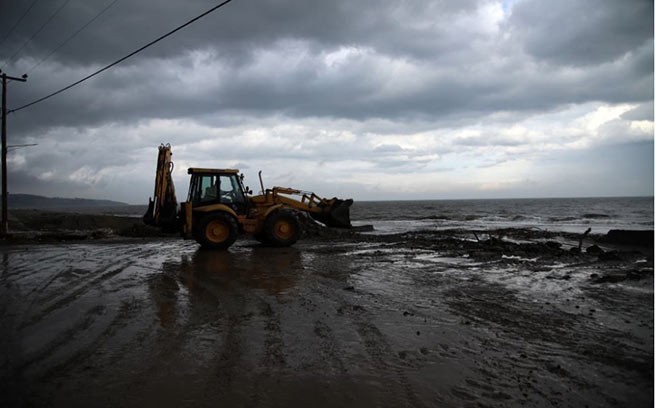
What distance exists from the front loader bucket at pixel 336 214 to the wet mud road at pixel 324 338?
19.3 feet

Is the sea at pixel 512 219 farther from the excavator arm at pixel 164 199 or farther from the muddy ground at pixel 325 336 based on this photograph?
the muddy ground at pixel 325 336

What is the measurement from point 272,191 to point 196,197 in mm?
2496

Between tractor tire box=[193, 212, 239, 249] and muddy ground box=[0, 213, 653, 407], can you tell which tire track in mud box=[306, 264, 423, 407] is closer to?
muddy ground box=[0, 213, 653, 407]

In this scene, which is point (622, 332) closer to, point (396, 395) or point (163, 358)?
point (396, 395)

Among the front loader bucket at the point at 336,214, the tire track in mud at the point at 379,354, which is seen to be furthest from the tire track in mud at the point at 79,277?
the front loader bucket at the point at 336,214

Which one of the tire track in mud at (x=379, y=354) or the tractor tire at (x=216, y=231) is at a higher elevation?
the tractor tire at (x=216, y=231)

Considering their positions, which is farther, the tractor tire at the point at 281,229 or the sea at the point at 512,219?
the sea at the point at 512,219

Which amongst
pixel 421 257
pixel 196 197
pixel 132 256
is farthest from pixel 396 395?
pixel 196 197

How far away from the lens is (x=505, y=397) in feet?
10.3

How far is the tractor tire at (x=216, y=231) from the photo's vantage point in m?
12.1

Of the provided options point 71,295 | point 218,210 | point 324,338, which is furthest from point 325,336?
point 218,210

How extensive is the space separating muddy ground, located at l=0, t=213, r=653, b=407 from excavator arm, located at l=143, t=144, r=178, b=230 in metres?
3.31

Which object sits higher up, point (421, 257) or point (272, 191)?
point (272, 191)

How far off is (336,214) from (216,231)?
421cm
